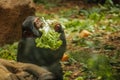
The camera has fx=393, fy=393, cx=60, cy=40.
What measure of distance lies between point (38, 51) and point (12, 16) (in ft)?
11.2

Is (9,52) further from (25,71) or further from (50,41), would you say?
(25,71)

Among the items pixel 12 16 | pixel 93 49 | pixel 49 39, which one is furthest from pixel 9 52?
pixel 49 39

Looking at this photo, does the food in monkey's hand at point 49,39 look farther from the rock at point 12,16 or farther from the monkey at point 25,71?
the rock at point 12,16

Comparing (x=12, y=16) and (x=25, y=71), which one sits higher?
(x=25, y=71)

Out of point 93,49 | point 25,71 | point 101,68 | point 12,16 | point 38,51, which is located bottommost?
point 93,49

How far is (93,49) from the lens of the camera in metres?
Answer: 7.67

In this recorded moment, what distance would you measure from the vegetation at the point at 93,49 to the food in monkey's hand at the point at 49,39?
0.62 m

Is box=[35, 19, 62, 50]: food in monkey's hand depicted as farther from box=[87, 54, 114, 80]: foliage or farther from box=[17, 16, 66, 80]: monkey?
box=[87, 54, 114, 80]: foliage

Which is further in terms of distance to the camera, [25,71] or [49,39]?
[49,39]

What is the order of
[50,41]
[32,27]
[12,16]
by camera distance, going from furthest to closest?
[12,16] < [32,27] < [50,41]

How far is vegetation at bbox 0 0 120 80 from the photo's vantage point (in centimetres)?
546

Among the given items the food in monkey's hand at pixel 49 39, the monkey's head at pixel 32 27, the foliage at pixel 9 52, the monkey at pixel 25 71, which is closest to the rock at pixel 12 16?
the foliage at pixel 9 52

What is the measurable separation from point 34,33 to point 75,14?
24.3ft

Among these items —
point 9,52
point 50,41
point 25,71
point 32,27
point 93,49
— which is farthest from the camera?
point 93,49
